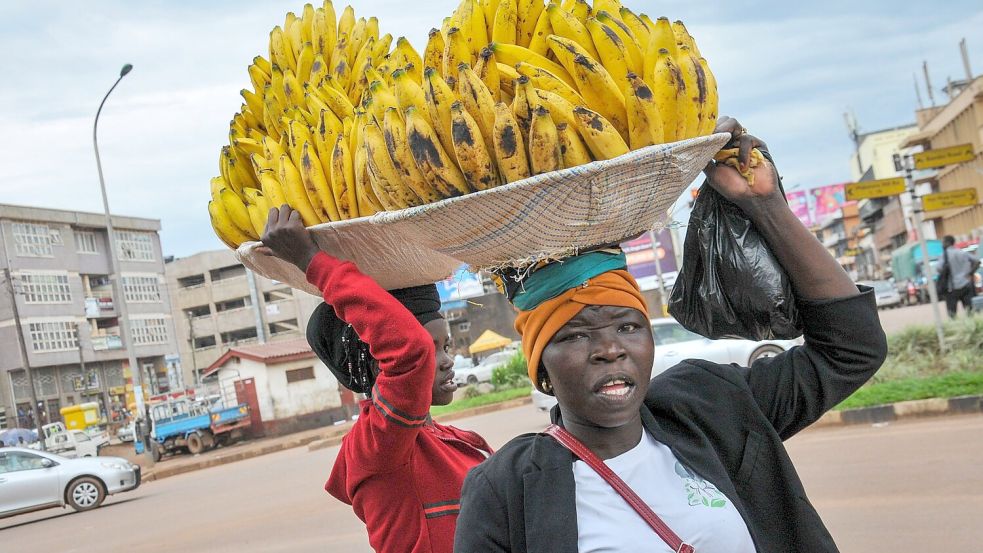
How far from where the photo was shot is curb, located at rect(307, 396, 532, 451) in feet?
69.2

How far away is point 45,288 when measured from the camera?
188 feet

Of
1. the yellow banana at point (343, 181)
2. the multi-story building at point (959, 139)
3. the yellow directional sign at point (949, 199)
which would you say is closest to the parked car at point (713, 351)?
the yellow directional sign at point (949, 199)

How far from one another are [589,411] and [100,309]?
65.1 meters

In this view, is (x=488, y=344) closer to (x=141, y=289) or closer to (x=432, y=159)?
(x=141, y=289)

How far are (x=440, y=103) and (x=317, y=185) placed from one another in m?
0.48

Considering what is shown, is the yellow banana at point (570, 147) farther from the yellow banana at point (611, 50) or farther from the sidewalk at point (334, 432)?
the sidewalk at point (334, 432)

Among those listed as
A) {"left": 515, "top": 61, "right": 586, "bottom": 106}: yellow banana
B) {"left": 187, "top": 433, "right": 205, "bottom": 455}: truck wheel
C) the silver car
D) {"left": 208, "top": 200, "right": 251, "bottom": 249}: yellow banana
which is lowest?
{"left": 187, "top": 433, "right": 205, "bottom": 455}: truck wheel

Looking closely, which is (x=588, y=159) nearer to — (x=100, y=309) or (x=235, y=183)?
(x=235, y=183)

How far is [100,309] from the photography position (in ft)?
201

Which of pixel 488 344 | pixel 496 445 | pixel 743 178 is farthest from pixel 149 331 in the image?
pixel 743 178

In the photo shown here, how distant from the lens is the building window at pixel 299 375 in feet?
106

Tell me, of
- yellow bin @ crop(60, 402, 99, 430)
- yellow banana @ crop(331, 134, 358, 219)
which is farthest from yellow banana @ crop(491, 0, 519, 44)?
yellow bin @ crop(60, 402, 99, 430)

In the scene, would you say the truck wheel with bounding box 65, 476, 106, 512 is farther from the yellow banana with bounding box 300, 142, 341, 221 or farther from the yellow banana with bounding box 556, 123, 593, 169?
the yellow banana with bounding box 556, 123, 593, 169

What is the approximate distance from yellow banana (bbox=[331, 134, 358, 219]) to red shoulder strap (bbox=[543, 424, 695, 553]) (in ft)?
2.40
